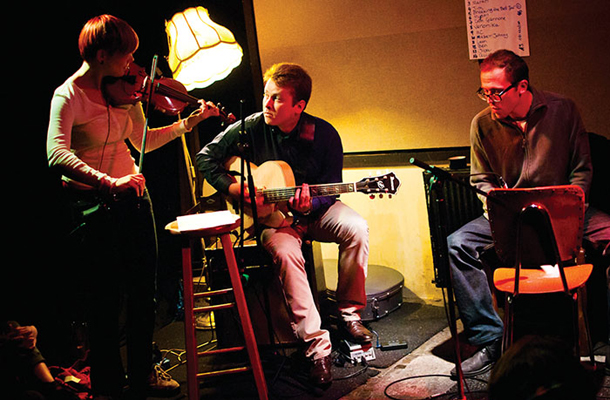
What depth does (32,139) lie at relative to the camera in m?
3.18

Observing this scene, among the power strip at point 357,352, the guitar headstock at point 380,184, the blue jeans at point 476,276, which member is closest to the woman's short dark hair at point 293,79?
the guitar headstock at point 380,184

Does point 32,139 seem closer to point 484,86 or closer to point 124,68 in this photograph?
point 124,68

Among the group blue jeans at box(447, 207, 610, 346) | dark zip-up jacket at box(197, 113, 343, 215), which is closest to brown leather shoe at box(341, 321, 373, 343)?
blue jeans at box(447, 207, 610, 346)

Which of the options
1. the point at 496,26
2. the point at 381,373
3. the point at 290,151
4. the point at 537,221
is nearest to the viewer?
the point at 537,221

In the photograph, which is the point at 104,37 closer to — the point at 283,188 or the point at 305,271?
the point at 283,188

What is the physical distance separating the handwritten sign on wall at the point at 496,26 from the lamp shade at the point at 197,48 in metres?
1.70

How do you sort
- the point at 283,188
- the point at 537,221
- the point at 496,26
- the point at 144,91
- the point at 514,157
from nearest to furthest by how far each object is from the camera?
the point at 537,221 < the point at 144,91 < the point at 514,157 < the point at 283,188 < the point at 496,26

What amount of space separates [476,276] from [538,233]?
2.48ft

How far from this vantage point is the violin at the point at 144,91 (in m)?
2.79

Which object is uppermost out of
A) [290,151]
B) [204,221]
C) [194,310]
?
[290,151]

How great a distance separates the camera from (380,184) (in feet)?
11.1

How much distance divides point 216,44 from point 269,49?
79cm

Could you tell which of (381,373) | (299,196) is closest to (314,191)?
(299,196)

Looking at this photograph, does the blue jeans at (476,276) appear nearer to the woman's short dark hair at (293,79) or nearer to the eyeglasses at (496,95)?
the eyeglasses at (496,95)
